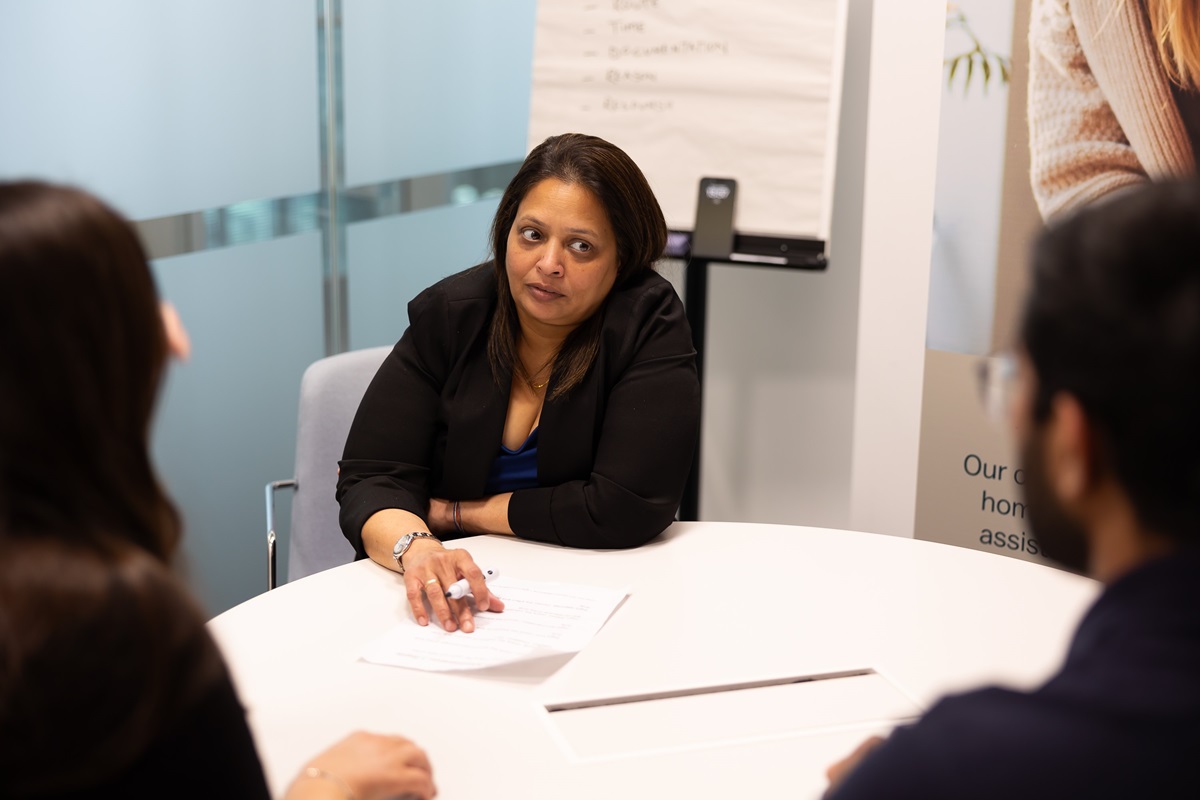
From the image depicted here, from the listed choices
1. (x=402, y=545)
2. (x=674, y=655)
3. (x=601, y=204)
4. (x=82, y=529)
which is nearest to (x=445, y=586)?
(x=402, y=545)

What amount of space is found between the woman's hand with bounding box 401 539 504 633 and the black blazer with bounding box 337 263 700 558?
10.8 inches

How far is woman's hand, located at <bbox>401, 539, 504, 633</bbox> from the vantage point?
5.51ft

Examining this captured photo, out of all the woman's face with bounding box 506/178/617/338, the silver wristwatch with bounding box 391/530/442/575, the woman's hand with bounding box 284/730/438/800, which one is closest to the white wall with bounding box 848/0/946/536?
the woman's face with bounding box 506/178/617/338

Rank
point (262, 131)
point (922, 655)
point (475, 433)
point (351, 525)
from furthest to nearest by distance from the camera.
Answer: point (262, 131) < point (475, 433) < point (351, 525) < point (922, 655)

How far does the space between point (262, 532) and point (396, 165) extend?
49.1 inches

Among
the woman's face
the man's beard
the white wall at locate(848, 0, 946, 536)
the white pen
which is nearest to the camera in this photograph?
the man's beard

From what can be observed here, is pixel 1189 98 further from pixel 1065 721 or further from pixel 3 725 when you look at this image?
pixel 3 725

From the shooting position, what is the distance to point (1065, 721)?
715 millimetres

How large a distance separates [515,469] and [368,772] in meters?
1.06

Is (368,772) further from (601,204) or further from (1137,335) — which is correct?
(601,204)

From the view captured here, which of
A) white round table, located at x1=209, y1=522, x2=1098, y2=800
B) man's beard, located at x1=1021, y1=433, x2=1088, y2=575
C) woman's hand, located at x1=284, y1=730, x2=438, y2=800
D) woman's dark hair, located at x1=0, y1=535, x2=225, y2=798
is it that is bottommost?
white round table, located at x1=209, y1=522, x2=1098, y2=800

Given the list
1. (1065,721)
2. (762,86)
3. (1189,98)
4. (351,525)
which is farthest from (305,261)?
(1065,721)

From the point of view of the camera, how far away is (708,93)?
3145 mm

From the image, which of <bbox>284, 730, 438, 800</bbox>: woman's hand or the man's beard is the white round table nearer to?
<bbox>284, 730, 438, 800</bbox>: woman's hand
